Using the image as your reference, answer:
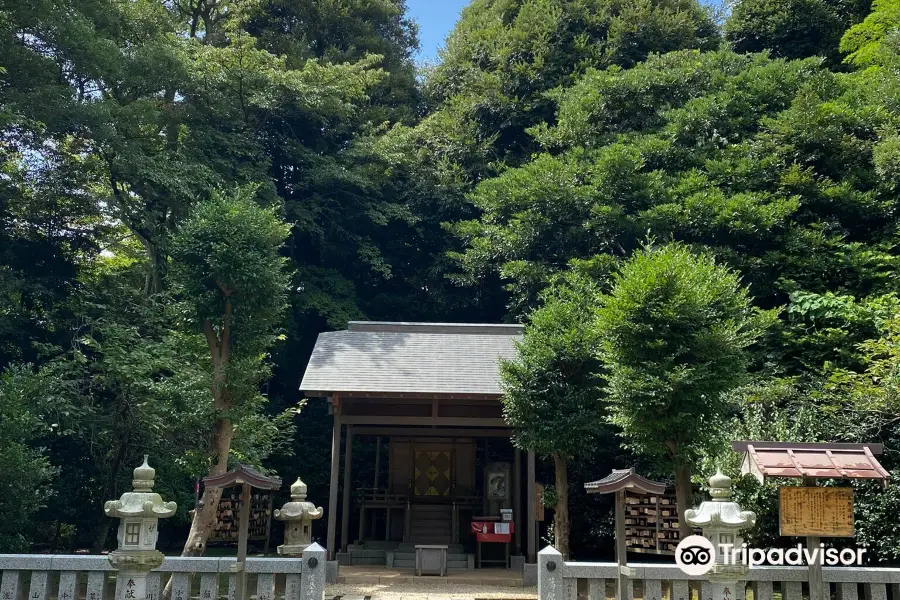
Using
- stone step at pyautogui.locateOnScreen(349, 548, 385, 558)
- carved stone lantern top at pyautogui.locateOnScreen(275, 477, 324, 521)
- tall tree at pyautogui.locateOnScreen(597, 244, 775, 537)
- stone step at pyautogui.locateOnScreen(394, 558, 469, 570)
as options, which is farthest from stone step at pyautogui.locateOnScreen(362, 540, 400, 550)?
tall tree at pyautogui.locateOnScreen(597, 244, 775, 537)

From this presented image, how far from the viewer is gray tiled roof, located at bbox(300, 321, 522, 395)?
1499cm

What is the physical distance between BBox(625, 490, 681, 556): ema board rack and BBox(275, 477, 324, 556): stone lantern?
17.1ft

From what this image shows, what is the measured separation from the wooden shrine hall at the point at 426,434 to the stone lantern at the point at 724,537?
7182 mm

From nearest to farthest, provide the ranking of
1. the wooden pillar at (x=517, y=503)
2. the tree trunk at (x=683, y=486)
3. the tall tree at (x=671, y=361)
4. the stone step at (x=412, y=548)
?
1. the tree trunk at (x=683, y=486)
2. the tall tree at (x=671, y=361)
3. the stone step at (x=412, y=548)
4. the wooden pillar at (x=517, y=503)

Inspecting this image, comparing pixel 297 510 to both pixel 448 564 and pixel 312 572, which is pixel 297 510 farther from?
pixel 448 564

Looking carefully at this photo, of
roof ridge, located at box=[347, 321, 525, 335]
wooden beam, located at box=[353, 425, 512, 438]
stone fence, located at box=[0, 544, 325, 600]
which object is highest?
roof ridge, located at box=[347, 321, 525, 335]

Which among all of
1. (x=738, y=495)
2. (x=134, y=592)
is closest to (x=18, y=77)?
(x=134, y=592)

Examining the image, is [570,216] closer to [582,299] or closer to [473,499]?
[582,299]

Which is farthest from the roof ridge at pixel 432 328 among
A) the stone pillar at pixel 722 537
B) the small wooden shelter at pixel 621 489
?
the stone pillar at pixel 722 537

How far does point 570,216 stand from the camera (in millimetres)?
21531

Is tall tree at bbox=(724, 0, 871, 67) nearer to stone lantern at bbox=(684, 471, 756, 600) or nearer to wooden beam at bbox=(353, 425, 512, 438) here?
wooden beam at bbox=(353, 425, 512, 438)

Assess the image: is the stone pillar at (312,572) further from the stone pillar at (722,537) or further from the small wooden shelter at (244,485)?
the stone pillar at (722,537)

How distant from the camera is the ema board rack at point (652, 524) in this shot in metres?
12.0

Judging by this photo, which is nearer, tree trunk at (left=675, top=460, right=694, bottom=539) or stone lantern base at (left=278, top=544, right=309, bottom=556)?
stone lantern base at (left=278, top=544, right=309, bottom=556)
